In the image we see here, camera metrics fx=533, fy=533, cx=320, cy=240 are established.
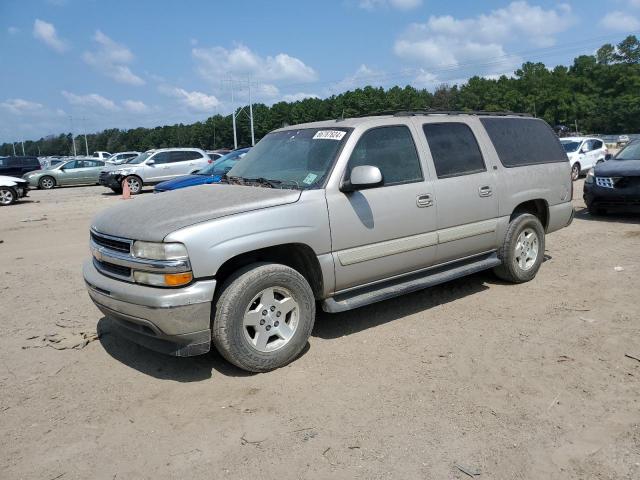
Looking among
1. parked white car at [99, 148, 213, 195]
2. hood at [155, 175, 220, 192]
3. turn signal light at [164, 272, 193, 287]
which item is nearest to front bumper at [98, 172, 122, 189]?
parked white car at [99, 148, 213, 195]

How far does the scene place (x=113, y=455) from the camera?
121 inches

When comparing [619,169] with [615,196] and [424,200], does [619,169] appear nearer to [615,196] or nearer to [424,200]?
[615,196]

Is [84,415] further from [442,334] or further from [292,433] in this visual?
[442,334]

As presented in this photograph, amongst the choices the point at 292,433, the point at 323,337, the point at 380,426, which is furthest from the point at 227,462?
the point at 323,337

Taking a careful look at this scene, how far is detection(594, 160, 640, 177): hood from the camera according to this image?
9.70m

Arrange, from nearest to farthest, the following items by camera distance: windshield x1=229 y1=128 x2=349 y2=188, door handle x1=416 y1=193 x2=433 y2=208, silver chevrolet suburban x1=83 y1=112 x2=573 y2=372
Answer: silver chevrolet suburban x1=83 y1=112 x2=573 y2=372, windshield x1=229 y1=128 x2=349 y2=188, door handle x1=416 y1=193 x2=433 y2=208

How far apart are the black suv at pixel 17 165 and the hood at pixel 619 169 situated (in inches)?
1054

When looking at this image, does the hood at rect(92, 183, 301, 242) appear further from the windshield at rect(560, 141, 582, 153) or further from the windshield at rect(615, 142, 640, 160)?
the windshield at rect(560, 141, 582, 153)

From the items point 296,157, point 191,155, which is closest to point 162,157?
point 191,155

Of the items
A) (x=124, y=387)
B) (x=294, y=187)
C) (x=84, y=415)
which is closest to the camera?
(x=84, y=415)

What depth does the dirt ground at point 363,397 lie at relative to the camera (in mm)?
2957

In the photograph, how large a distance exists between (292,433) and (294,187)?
78.3 inches

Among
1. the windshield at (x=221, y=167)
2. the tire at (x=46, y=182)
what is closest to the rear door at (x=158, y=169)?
the windshield at (x=221, y=167)

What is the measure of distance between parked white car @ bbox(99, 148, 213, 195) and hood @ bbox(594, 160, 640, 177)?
14.0 meters
